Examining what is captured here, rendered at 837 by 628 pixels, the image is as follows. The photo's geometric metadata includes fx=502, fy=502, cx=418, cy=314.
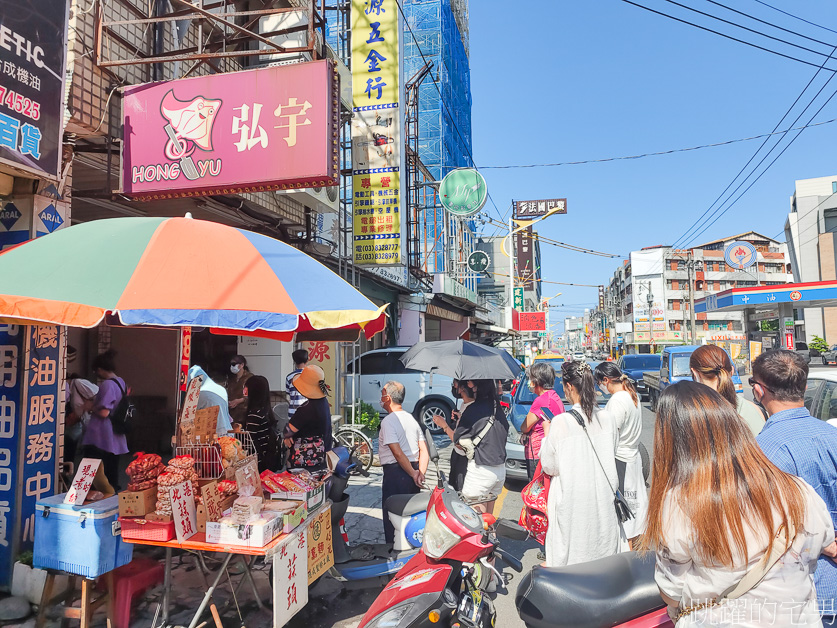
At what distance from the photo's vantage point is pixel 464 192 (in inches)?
513

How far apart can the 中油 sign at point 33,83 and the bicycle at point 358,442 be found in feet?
18.3

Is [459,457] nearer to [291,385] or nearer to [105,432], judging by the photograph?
[291,385]

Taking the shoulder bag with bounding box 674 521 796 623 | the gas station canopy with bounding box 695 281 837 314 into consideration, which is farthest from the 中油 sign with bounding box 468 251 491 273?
the shoulder bag with bounding box 674 521 796 623

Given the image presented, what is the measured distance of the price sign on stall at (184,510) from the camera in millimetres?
3154

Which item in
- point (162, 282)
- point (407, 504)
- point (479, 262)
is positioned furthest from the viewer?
point (479, 262)

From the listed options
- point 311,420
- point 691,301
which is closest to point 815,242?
point 691,301

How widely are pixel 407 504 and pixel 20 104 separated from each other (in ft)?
14.0

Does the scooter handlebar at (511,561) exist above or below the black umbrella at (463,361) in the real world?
below

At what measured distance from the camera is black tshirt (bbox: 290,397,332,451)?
15.9ft

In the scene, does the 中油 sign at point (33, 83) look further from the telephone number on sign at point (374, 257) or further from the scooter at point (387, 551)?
the telephone number on sign at point (374, 257)

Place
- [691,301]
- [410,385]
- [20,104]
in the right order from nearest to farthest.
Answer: [20,104], [410,385], [691,301]

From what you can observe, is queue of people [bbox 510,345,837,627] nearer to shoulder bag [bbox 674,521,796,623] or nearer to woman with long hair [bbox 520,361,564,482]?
shoulder bag [bbox 674,521,796,623]

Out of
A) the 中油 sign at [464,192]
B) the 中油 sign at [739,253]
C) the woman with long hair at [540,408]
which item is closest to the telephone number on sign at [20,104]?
the woman with long hair at [540,408]

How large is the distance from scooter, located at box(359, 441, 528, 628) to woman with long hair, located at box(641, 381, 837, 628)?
0.95m
